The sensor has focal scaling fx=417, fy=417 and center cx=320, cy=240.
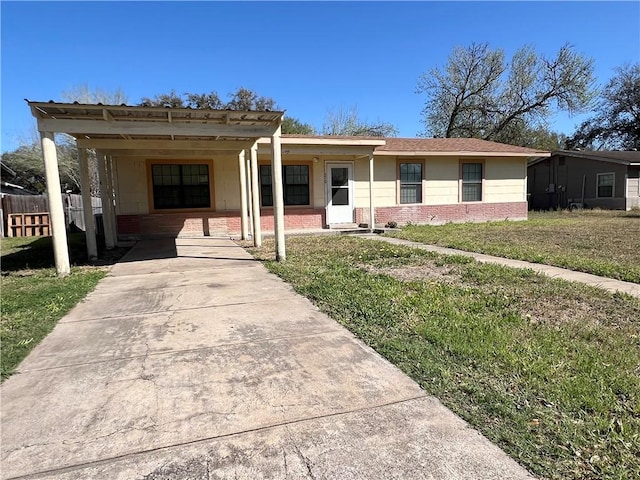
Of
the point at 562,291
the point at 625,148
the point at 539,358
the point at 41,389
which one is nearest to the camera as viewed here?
the point at 41,389

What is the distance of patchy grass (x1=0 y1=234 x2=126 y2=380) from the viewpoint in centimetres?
389

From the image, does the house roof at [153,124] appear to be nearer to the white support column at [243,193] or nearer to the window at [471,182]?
the white support column at [243,193]

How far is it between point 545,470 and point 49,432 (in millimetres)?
2775

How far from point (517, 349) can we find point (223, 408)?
245 centimetres

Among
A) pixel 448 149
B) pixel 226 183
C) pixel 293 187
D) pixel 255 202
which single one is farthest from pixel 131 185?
pixel 448 149

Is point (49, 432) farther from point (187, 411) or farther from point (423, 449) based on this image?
point (423, 449)

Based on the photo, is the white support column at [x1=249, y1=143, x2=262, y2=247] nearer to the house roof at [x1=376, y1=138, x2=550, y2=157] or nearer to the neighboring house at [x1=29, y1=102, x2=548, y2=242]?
the neighboring house at [x1=29, y1=102, x2=548, y2=242]

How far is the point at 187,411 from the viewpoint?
2703mm

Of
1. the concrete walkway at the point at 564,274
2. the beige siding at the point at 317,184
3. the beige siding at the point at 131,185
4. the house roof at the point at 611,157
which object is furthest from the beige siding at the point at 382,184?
the house roof at the point at 611,157

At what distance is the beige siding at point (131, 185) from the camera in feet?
41.1

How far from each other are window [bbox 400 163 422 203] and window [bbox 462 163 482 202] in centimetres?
199

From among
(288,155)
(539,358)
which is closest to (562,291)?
(539,358)

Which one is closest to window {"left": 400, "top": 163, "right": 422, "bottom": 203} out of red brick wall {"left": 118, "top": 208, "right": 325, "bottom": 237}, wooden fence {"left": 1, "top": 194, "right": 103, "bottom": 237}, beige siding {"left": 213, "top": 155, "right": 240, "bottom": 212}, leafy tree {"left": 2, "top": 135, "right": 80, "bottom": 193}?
red brick wall {"left": 118, "top": 208, "right": 325, "bottom": 237}

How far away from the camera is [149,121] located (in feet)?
25.3
